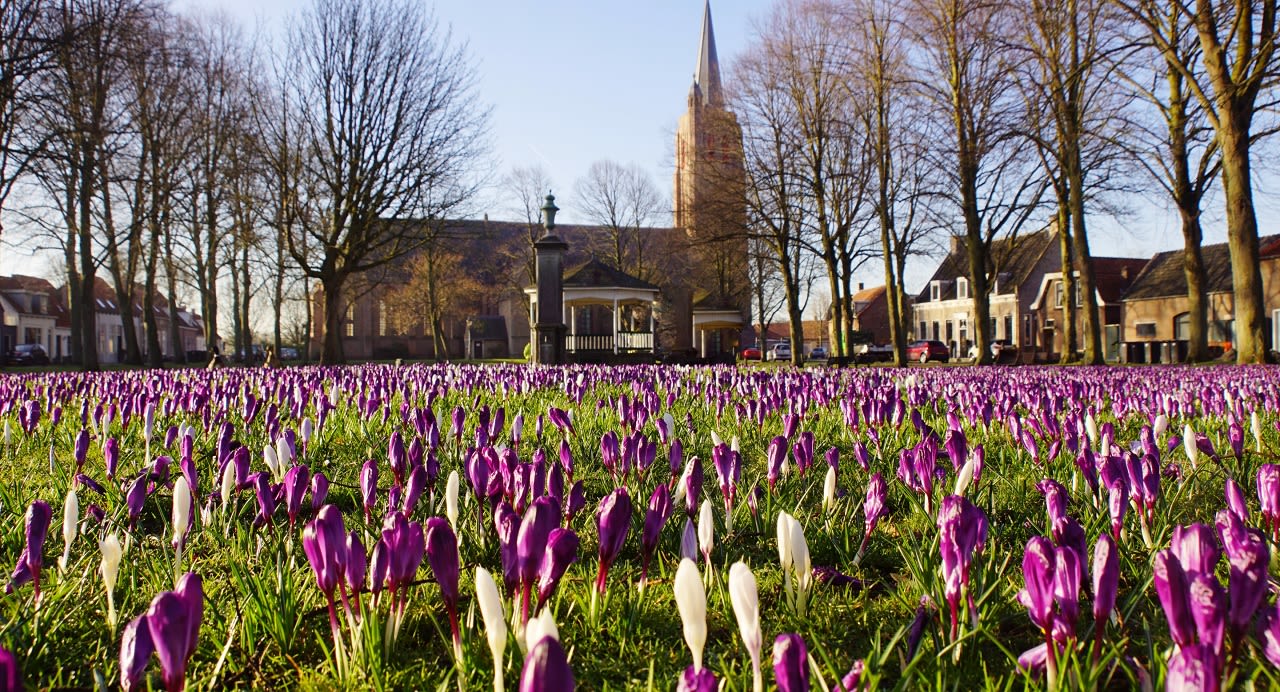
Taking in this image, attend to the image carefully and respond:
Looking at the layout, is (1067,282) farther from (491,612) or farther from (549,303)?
(491,612)

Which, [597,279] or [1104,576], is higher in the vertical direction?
[597,279]

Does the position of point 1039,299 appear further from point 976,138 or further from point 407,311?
point 407,311

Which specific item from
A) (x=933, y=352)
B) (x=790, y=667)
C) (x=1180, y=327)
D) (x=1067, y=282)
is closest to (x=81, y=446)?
(x=790, y=667)

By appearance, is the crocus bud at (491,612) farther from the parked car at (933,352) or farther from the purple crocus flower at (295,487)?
the parked car at (933,352)

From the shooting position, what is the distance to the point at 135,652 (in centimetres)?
112

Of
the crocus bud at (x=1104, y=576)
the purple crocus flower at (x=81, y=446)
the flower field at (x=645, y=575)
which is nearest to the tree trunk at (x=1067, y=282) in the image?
the flower field at (x=645, y=575)

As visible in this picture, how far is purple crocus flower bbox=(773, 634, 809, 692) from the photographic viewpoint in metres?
0.96

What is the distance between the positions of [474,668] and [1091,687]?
1.03 meters

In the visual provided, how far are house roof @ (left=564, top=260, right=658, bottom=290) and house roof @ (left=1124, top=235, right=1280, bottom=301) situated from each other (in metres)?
26.6

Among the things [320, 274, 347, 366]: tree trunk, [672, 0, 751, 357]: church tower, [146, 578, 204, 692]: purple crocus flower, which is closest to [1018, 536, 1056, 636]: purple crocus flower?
[146, 578, 204, 692]: purple crocus flower

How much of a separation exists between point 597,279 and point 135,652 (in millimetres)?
33228

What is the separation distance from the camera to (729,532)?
98.1 inches

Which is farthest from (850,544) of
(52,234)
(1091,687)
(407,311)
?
(407,311)

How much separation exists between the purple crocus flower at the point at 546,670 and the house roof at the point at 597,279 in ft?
107
